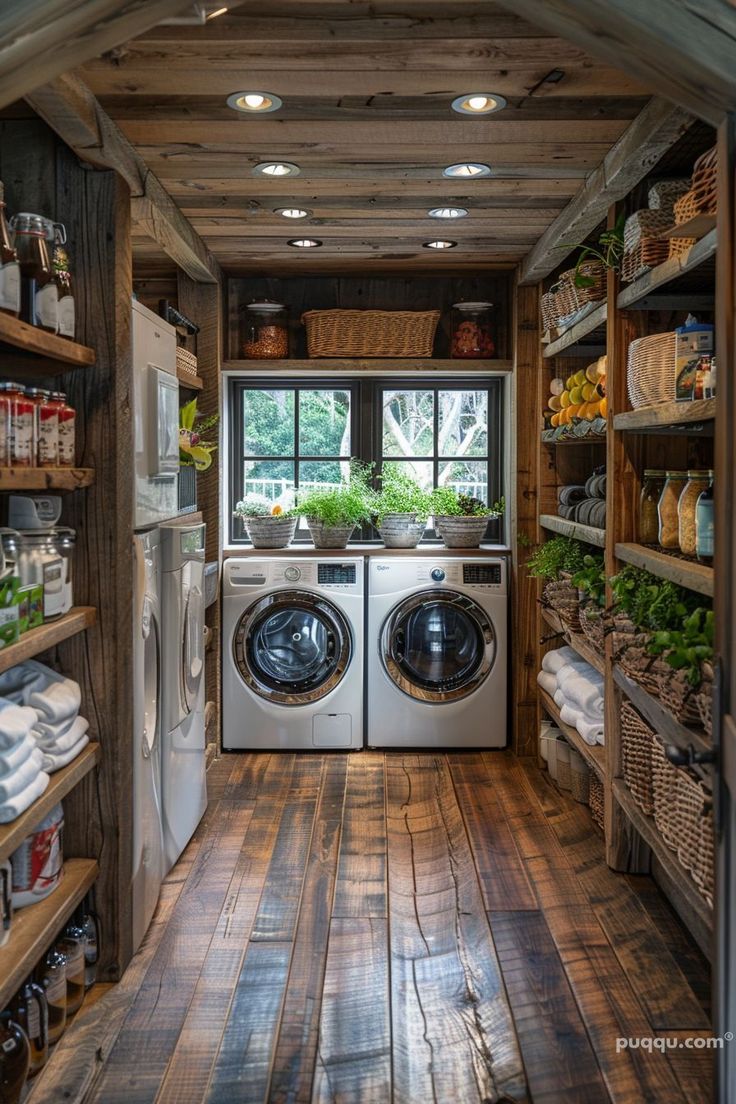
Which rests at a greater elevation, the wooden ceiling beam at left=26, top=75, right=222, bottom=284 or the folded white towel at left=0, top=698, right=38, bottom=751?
the wooden ceiling beam at left=26, top=75, right=222, bottom=284

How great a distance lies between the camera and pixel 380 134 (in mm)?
2861

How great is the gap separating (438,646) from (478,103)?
2802 millimetres

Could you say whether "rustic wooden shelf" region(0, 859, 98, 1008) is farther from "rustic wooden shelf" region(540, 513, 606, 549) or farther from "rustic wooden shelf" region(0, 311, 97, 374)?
"rustic wooden shelf" region(540, 513, 606, 549)

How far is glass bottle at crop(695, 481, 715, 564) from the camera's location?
96.0 inches

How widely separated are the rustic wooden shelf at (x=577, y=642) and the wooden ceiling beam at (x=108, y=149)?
218cm

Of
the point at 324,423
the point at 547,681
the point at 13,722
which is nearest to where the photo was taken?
the point at 13,722

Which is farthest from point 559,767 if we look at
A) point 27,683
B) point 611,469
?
point 27,683

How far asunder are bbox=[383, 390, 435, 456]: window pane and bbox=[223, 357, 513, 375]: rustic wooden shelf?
355 millimetres

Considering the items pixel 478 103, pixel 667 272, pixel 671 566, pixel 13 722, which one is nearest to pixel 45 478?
pixel 13 722

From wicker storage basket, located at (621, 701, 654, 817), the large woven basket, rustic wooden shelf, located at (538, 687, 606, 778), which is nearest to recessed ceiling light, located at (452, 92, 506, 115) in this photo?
the large woven basket

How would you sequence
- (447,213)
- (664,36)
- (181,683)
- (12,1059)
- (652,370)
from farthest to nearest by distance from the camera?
(447,213), (181,683), (652,370), (12,1059), (664,36)

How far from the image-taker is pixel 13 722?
2158mm

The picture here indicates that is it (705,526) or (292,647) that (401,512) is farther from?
(705,526)

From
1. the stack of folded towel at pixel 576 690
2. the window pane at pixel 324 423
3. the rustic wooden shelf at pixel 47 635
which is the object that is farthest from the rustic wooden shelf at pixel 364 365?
the rustic wooden shelf at pixel 47 635
